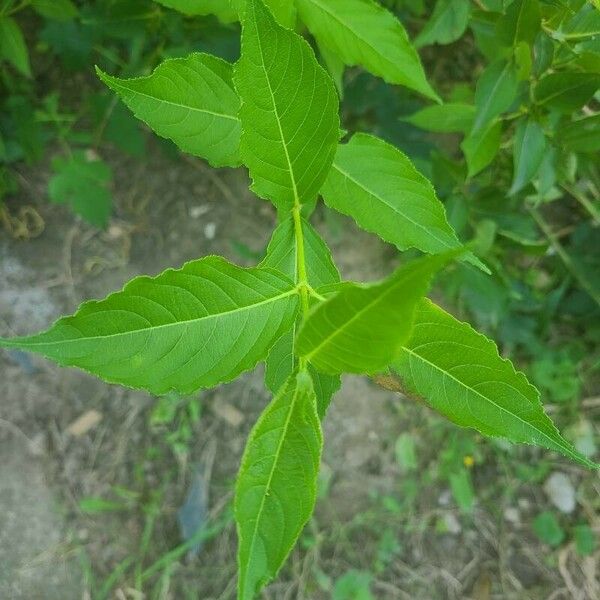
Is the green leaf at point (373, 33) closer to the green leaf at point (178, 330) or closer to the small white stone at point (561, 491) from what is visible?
the green leaf at point (178, 330)

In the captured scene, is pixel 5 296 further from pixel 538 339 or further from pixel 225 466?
pixel 538 339

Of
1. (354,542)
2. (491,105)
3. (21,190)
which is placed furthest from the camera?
(354,542)

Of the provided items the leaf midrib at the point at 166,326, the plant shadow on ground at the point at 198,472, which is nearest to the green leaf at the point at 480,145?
the leaf midrib at the point at 166,326

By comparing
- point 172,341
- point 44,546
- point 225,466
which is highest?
point 172,341

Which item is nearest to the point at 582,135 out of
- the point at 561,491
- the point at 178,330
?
the point at 178,330

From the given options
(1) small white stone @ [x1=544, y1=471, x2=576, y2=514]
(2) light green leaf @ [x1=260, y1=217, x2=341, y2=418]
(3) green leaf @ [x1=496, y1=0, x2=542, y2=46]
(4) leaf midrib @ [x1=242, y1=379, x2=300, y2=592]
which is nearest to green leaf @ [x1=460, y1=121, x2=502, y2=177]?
(3) green leaf @ [x1=496, y1=0, x2=542, y2=46]

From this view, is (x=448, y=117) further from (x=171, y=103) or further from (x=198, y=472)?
(x=198, y=472)

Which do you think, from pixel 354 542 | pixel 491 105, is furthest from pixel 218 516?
pixel 491 105
